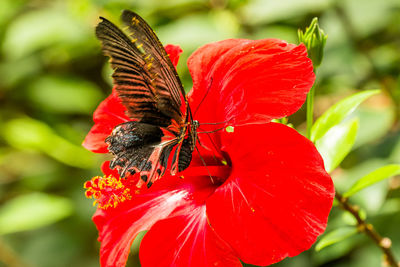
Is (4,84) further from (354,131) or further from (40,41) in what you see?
(354,131)

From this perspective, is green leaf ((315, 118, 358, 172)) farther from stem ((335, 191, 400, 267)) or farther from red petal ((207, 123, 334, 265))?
red petal ((207, 123, 334, 265))

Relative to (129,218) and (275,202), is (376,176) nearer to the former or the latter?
(275,202)

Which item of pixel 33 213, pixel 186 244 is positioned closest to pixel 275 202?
pixel 186 244

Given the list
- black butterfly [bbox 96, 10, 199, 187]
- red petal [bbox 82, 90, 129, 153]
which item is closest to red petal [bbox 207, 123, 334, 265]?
black butterfly [bbox 96, 10, 199, 187]

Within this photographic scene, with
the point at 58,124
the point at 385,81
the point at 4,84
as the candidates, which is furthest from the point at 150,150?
the point at 4,84

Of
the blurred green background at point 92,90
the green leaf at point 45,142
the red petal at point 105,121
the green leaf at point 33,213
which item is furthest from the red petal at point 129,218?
the green leaf at point 45,142

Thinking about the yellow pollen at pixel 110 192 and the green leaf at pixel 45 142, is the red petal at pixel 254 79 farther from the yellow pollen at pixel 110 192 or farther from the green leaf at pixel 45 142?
the green leaf at pixel 45 142
